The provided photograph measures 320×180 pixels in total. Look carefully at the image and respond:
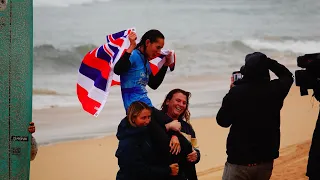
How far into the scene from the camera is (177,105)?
142 inches

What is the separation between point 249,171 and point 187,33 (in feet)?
28.8

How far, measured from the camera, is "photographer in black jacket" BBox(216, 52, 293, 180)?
3.49m

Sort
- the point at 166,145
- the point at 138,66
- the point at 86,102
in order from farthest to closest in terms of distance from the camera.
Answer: the point at 86,102 → the point at 138,66 → the point at 166,145

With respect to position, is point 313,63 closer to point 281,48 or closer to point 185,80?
point 185,80

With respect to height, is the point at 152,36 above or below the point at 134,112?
above

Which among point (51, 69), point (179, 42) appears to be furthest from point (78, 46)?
point (179, 42)

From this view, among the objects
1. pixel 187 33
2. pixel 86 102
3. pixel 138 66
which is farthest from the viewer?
pixel 187 33

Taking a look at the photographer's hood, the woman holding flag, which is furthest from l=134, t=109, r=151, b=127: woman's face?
the photographer's hood

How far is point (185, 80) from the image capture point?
10633mm

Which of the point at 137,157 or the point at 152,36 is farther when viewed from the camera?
the point at 152,36

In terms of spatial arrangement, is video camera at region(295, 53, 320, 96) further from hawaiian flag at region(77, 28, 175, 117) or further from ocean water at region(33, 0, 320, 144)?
ocean water at region(33, 0, 320, 144)

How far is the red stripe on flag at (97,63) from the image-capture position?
4.07 meters

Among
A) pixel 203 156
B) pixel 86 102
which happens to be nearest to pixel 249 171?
pixel 86 102

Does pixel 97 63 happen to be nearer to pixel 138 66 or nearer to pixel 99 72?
pixel 99 72
